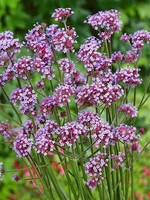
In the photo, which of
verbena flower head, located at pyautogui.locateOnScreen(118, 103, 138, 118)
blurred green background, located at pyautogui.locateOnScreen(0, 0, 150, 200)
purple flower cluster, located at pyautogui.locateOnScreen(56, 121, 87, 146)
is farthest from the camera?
blurred green background, located at pyautogui.locateOnScreen(0, 0, 150, 200)

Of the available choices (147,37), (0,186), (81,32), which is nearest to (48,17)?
(81,32)

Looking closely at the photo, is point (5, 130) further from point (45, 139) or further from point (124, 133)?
point (124, 133)

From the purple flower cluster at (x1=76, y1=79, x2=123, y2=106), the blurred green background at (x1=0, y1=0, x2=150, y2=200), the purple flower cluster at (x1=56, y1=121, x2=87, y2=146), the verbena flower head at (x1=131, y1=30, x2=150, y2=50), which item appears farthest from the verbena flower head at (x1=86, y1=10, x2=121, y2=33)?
the blurred green background at (x1=0, y1=0, x2=150, y2=200)

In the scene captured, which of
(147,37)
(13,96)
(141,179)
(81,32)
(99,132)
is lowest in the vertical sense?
(141,179)

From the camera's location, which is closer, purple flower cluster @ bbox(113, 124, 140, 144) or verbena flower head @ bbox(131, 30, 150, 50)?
purple flower cluster @ bbox(113, 124, 140, 144)

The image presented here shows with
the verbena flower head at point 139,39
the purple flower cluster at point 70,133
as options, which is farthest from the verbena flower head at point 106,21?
the purple flower cluster at point 70,133

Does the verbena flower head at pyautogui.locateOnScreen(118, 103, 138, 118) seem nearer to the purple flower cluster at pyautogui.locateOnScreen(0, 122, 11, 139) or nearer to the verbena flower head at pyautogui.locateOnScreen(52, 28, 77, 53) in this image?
the verbena flower head at pyautogui.locateOnScreen(52, 28, 77, 53)

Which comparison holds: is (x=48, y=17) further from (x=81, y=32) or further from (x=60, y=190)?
(x=60, y=190)

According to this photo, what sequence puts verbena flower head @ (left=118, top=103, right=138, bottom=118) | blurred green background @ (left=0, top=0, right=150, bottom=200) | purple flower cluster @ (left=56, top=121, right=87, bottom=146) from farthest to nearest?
1. blurred green background @ (left=0, top=0, right=150, bottom=200)
2. verbena flower head @ (left=118, top=103, right=138, bottom=118)
3. purple flower cluster @ (left=56, top=121, right=87, bottom=146)

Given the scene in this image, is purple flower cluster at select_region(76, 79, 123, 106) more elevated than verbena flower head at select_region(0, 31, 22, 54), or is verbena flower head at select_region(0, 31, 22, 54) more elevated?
verbena flower head at select_region(0, 31, 22, 54)
